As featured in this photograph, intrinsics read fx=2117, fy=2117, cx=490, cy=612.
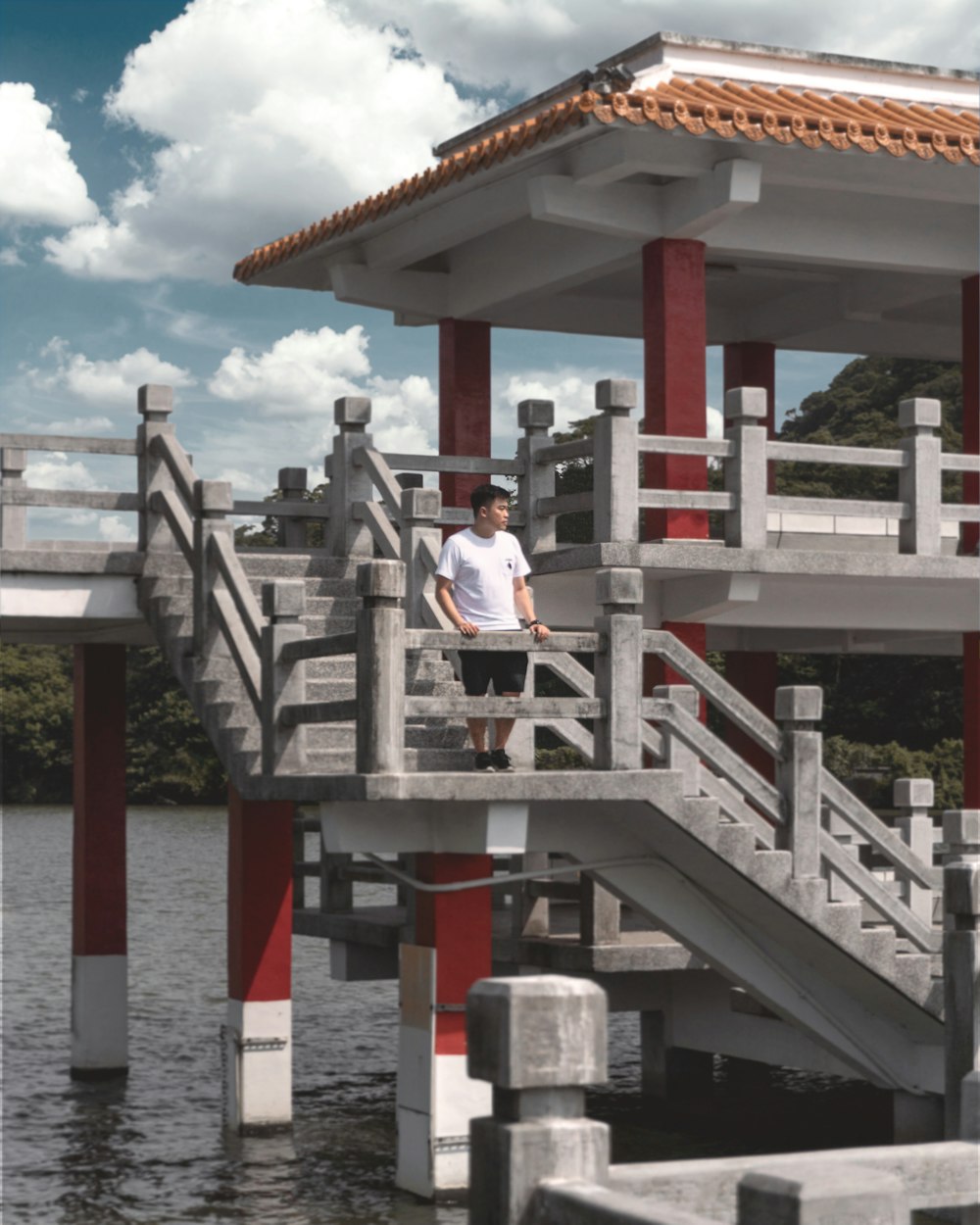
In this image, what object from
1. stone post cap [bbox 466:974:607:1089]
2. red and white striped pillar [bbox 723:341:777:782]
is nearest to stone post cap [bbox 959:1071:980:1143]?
stone post cap [bbox 466:974:607:1089]

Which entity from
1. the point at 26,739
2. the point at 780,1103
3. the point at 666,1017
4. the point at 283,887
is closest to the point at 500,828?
the point at 283,887

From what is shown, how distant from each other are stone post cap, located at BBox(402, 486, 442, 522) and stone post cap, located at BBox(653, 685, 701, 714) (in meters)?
2.00

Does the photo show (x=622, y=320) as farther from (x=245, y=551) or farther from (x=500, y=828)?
(x=500, y=828)

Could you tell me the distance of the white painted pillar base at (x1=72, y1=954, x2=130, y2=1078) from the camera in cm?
1931

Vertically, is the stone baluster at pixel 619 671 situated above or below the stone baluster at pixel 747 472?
below

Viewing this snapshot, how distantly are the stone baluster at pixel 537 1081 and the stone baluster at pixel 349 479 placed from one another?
433 inches

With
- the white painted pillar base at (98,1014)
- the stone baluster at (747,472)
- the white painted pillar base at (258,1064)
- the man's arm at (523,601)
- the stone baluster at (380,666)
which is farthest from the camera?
the white painted pillar base at (98,1014)

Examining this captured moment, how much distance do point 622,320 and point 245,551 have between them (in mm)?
5625

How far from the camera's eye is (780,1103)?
18.9m

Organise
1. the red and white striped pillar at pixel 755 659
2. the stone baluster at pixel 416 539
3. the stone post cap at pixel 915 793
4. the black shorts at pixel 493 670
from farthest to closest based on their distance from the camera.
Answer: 1. the red and white striped pillar at pixel 755 659
2. the stone post cap at pixel 915 793
3. the stone baluster at pixel 416 539
4. the black shorts at pixel 493 670

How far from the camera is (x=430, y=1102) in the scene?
536 inches

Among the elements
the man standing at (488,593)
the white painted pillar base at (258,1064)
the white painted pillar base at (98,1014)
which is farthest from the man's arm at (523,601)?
the white painted pillar base at (98,1014)

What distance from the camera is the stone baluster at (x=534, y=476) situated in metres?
16.6

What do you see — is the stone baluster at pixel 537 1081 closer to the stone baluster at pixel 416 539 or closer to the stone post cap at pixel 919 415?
the stone baluster at pixel 416 539
